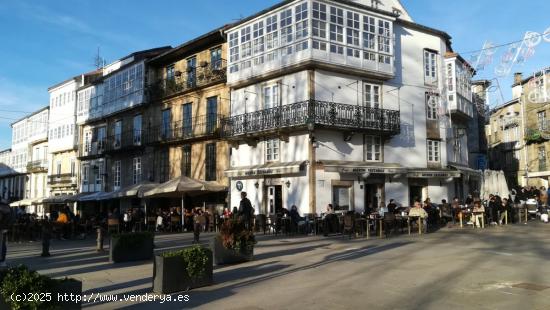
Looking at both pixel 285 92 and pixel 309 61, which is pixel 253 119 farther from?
pixel 309 61

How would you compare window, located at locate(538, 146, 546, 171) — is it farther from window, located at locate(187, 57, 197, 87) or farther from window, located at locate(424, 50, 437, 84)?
window, located at locate(187, 57, 197, 87)

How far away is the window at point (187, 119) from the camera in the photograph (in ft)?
97.7

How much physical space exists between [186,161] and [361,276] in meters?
22.0

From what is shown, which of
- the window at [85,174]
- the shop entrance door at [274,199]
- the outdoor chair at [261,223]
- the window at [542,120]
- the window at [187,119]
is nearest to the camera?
the outdoor chair at [261,223]

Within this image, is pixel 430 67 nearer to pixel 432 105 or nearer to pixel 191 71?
pixel 432 105

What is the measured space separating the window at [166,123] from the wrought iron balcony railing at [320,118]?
315 inches

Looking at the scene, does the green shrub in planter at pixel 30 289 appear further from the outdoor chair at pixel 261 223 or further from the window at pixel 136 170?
the window at pixel 136 170

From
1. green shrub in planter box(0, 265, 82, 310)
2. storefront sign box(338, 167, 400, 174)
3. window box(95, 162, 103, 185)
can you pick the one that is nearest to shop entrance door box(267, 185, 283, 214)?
storefront sign box(338, 167, 400, 174)

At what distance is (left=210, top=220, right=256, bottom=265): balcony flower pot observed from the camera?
11219 mm

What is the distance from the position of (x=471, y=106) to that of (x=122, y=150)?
24.5m

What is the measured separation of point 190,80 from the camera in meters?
30.1

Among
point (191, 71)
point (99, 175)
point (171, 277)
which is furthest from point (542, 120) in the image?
point (171, 277)

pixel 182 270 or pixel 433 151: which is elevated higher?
pixel 433 151

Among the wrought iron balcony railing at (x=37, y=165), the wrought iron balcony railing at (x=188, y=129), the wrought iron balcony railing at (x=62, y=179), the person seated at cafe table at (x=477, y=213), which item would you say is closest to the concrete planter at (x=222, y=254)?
the person seated at cafe table at (x=477, y=213)
